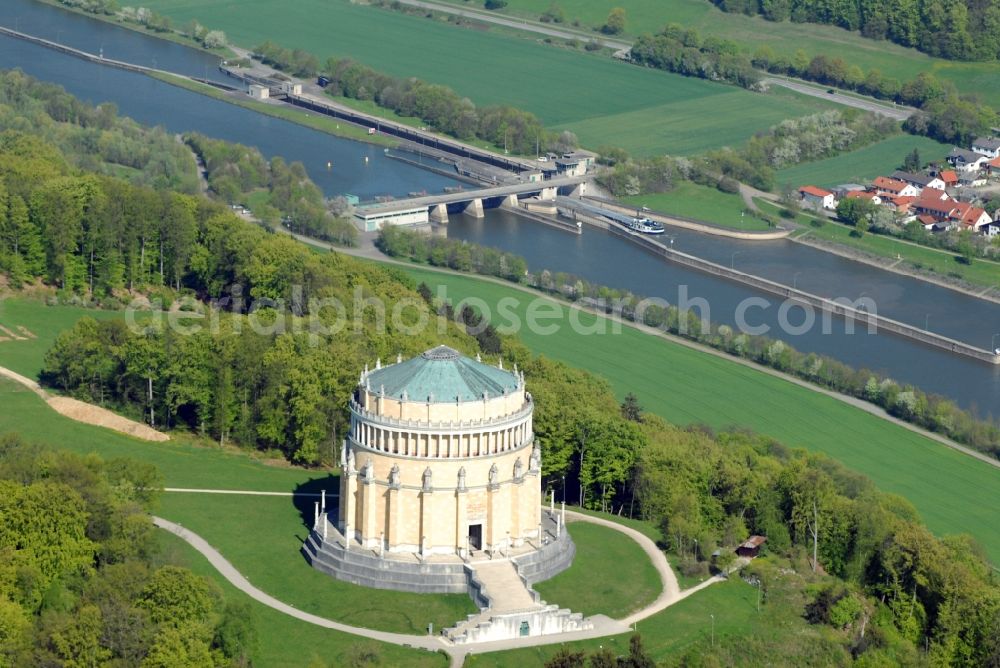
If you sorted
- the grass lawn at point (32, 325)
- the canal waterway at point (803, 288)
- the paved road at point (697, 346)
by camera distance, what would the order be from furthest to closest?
the canal waterway at point (803, 288), the paved road at point (697, 346), the grass lawn at point (32, 325)

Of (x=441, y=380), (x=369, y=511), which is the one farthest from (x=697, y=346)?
(x=369, y=511)

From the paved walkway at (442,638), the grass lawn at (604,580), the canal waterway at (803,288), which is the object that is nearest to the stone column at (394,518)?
the paved walkway at (442,638)

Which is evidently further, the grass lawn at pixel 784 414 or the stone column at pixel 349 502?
→ the grass lawn at pixel 784 414

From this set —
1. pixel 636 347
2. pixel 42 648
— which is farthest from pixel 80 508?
pixel 636 347

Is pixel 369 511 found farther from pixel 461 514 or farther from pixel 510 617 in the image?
pixel 510 617

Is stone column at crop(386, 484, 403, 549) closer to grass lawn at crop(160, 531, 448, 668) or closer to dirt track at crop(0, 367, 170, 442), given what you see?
grass lawn at crop(160, 531, 448, 668)

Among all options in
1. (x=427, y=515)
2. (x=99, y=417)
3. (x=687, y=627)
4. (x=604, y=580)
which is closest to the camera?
(x=687, y=627)

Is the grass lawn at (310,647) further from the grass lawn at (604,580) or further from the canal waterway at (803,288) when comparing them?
the canal waterway at (803,288)

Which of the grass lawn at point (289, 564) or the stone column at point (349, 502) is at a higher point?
the stone column at point (349, 502)
